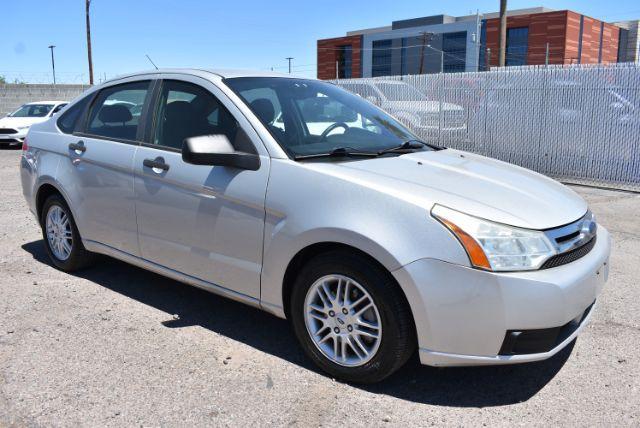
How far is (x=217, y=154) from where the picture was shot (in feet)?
11.5

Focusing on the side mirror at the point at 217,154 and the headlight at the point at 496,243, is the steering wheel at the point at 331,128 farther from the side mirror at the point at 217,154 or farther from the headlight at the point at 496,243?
the headlight at the point at 496,243

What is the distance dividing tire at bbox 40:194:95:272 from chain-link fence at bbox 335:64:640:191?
9.54 metres

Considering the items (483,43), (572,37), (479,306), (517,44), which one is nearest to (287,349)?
(479,306)

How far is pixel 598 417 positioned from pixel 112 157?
11.6ft

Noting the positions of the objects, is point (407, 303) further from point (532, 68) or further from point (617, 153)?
point (532, 68)

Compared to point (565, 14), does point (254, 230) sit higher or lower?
lower

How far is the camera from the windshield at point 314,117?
3.67 meters

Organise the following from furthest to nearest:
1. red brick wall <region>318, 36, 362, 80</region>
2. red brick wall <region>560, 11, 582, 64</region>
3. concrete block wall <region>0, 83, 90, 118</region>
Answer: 1. red brick wall <region>318, 36, 362, 80</region>
2. red brick wall <region>560, 11, 582, 64</region>
3. concrete block wall <region>0, 83, 90, 118</region>

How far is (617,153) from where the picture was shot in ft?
36.0

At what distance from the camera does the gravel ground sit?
2.97 meters

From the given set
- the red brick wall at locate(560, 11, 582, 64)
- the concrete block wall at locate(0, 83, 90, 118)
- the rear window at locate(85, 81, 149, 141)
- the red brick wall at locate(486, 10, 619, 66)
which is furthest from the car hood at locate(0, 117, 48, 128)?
the red brick wall at locate(560, 11, 582, 64)

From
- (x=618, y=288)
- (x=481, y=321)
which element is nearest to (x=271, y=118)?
(x=481, y=321)

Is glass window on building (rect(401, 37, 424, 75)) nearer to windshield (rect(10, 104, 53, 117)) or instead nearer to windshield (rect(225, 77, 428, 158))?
windshield (rect(10, 104, 53, 117))

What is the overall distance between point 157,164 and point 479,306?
7.63 feet
